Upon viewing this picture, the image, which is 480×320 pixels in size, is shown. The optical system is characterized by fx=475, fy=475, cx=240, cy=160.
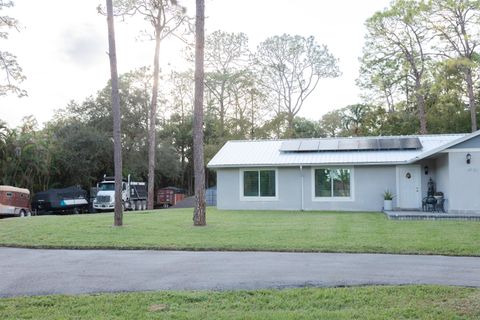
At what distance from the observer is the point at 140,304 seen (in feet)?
18.5

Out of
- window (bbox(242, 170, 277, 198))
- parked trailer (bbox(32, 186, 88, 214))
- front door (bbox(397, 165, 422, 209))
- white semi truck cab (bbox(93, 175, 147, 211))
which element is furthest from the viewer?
white semi truck cab (bbox(93, 175, 147, 211))

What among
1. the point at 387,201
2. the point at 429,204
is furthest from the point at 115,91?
the point at 429,204

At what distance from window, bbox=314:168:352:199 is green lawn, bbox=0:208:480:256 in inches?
226

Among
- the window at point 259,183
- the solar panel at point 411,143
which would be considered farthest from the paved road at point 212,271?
the solar panel at point 411,143

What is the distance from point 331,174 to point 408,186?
10.9ft

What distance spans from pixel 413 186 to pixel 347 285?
15.1m

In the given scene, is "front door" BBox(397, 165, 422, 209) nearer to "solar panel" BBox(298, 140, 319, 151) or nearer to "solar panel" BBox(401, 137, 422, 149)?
"solar panel" BBox(401, 137, 422, 149)

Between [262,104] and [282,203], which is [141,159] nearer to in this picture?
[262,104]

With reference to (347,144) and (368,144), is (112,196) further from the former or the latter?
(368,144)

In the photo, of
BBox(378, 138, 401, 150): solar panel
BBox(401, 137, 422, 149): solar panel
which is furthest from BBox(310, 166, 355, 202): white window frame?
BBox(401, 137, 422, 149): solar panel

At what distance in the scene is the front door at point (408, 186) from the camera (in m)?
20.3

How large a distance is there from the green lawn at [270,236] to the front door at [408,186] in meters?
5.37

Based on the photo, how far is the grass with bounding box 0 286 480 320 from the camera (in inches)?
201

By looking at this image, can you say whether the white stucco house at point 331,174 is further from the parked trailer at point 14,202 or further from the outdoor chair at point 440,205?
the parked trailer at point 14,202
